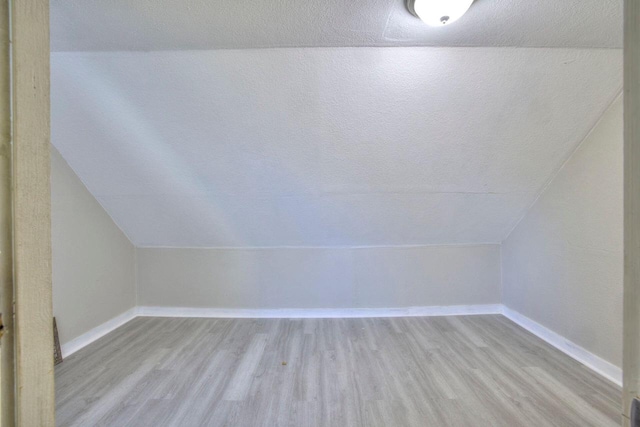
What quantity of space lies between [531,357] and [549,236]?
0.97 m

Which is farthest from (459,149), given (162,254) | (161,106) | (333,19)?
(162,254)

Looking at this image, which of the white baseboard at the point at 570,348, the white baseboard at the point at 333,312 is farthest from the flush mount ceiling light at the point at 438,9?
the white baseboard at the point at 333,312

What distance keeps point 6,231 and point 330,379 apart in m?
1.79

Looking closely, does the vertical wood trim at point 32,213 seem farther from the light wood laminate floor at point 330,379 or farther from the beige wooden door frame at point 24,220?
the light wood laminate floor at point 330,379

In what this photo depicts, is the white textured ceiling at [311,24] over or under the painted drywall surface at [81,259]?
over

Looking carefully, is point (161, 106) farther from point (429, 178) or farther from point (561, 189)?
point (561, 189)

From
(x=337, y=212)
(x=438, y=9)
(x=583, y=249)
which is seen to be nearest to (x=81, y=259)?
(x=337, y=212)

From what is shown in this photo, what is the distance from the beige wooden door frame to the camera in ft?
2.51

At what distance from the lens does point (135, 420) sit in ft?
5.05

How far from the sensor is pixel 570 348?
217 cm

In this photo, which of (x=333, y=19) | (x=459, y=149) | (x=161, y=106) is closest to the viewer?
(x=333, y=19)

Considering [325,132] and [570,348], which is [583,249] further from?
[325,132]

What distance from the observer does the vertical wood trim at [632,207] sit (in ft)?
2.11

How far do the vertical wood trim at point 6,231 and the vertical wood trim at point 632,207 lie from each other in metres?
1.53
